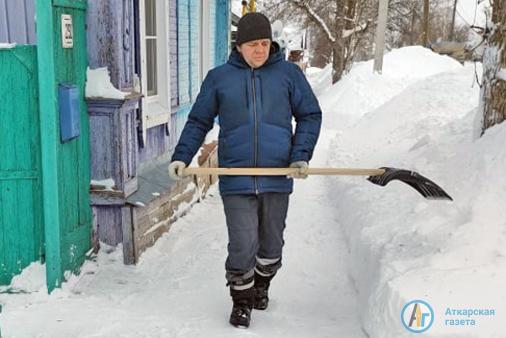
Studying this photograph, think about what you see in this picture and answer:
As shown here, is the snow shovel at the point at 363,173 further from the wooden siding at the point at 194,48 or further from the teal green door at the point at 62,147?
the wooden siding at the point at 194,48

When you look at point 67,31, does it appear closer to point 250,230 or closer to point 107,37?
point 107,37

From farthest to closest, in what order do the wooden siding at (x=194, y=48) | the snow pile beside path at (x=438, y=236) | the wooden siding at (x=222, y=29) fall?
the wooden siding at (x=222, y=29) → the wooden siding at (x=194, y=48) → the snow pile beside path at (x=438, y=236)

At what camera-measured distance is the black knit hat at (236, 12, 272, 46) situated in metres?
3.10

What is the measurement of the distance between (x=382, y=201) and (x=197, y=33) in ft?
12.2

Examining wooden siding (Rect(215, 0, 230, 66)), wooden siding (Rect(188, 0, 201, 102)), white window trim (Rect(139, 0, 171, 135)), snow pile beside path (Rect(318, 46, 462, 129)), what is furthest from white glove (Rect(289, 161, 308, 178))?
snow pile beside path (Rect(318, 46, 462, 129))

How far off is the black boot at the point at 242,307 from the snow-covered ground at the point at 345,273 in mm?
64

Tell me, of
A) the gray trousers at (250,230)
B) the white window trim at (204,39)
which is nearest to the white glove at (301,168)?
the gray trousers at (250,230)

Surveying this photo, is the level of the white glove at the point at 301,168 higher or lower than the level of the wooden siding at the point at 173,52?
lower

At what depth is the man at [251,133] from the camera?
3.19m

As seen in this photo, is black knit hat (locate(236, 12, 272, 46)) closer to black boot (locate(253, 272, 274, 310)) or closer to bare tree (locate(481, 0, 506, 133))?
black boot (locate(253, 272, 274, 310))

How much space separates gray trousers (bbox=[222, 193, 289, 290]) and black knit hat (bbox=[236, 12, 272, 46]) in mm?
861

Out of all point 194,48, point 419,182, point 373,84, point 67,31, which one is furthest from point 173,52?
point 373,84

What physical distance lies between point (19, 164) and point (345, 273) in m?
2.31

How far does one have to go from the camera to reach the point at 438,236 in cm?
333
